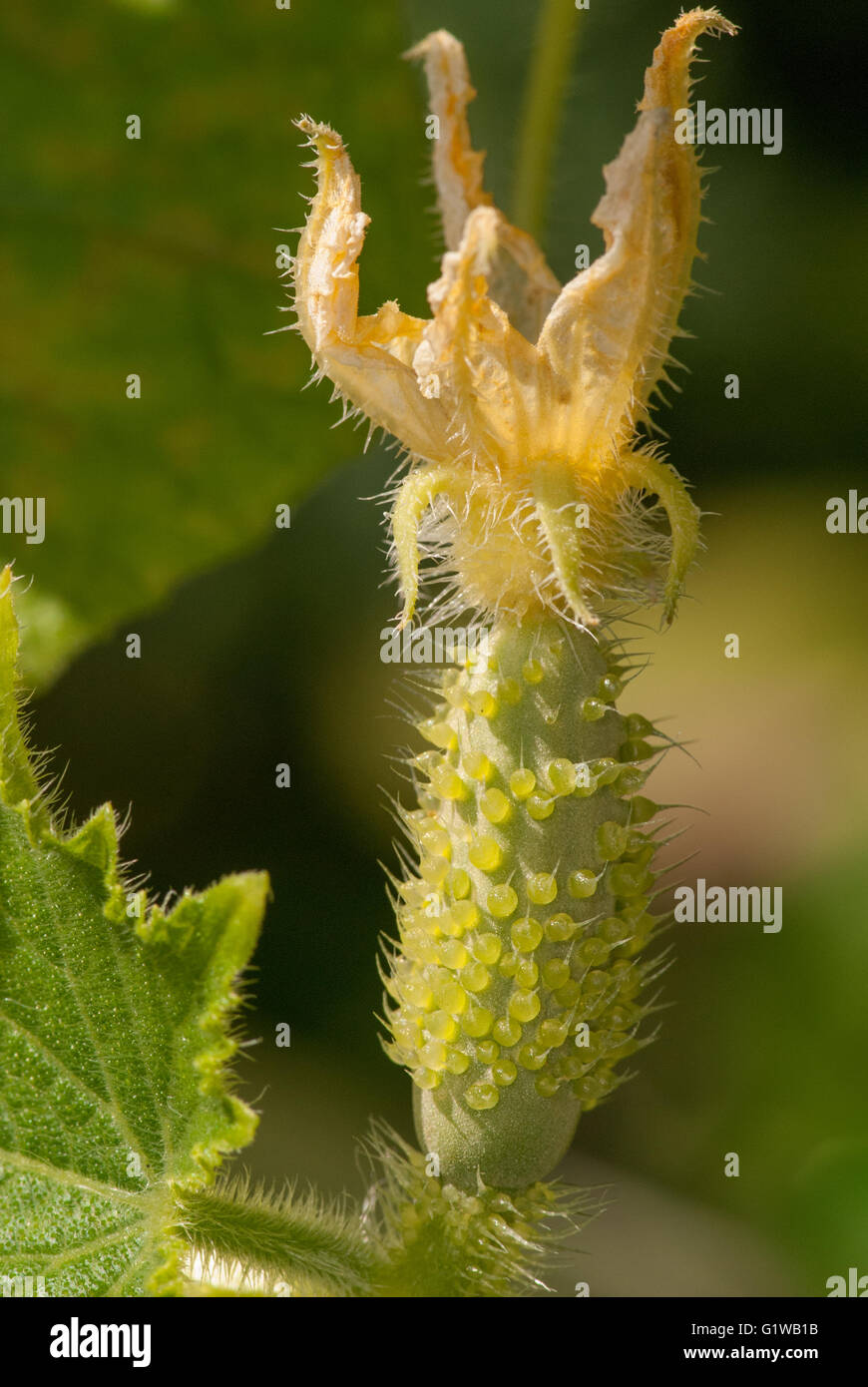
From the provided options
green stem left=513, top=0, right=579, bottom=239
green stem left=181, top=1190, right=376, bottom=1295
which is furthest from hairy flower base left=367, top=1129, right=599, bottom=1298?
green stem left=513, top=0, right=579, bottom=239

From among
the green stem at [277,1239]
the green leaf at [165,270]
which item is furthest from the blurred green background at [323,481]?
the green stem at [277,1239]

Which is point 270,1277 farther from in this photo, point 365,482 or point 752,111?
point 752,111

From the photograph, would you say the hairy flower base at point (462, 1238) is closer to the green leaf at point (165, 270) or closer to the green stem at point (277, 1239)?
the green stem at point (277, 1239)

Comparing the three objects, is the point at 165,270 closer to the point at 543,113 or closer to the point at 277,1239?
the point at 543,113

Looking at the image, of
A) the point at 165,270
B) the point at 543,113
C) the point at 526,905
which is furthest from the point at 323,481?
the point at 526,905

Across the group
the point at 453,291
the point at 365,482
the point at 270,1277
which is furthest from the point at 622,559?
the point at 365,482

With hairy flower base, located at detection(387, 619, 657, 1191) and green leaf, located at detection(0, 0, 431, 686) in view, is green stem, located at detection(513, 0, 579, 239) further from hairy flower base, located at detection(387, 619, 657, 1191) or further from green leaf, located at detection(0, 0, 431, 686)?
hairy flower base, located at detection(387, 619, 657, 1191)
